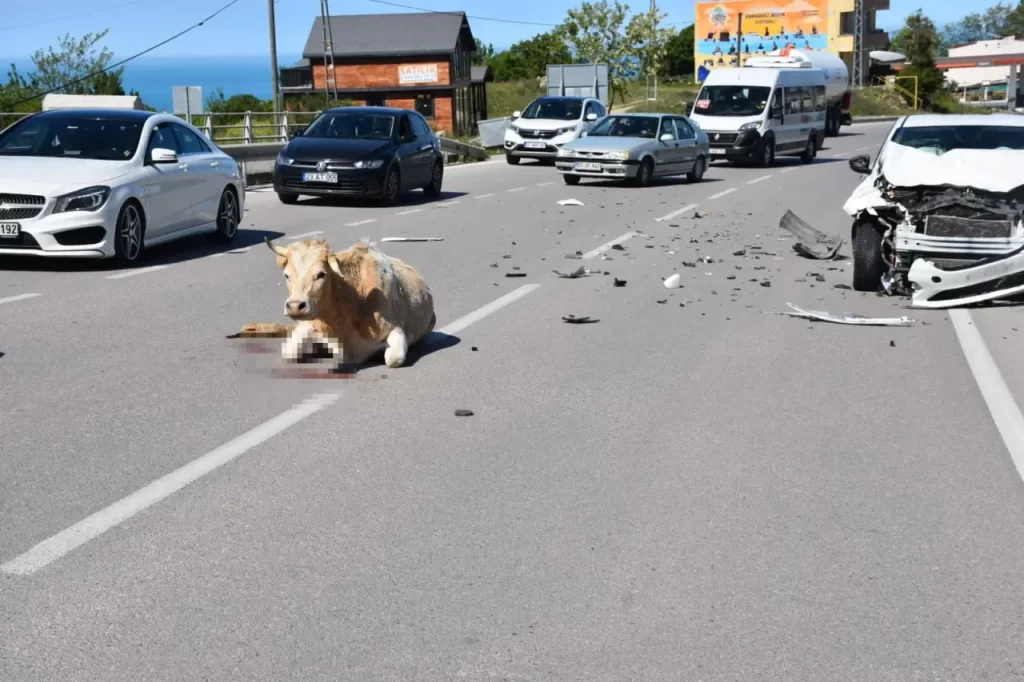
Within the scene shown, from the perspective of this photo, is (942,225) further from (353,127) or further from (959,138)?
(353,127)

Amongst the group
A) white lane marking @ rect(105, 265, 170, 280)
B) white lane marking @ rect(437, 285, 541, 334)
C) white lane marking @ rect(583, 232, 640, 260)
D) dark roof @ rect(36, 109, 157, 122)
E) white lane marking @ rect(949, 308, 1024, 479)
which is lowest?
white lane marking @ rect(949, 308, 1024, 479)

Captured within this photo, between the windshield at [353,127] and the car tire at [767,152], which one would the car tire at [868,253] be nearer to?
the windshield at [353,127]

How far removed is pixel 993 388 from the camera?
8586mm

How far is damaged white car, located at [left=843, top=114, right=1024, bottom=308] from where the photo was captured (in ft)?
38.2

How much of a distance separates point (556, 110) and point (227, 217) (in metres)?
22.8

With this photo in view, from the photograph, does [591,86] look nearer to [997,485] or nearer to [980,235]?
[980,235]

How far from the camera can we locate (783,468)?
258 inches

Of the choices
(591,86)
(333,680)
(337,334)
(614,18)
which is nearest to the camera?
(333,680)

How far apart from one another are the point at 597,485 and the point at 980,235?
21.9ft

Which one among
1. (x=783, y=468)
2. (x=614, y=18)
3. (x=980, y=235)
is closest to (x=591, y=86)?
(x=614, y=18)

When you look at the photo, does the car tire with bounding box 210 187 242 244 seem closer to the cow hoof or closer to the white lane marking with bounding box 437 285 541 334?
the white lane marking with bounding box 437 285 541 334

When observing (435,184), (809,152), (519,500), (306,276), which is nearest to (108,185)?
(306,276)

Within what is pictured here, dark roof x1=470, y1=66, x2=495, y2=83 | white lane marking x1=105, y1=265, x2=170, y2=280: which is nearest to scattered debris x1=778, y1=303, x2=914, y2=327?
white lane marking x1=105, y1=265, x2=170, y2=280

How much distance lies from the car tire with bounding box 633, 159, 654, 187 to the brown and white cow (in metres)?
19.6
